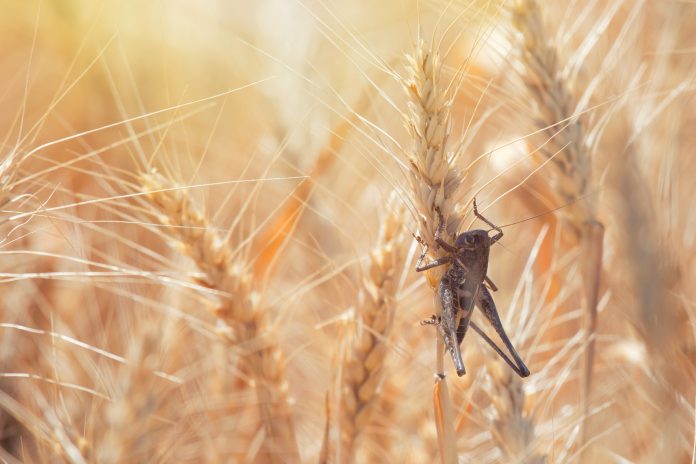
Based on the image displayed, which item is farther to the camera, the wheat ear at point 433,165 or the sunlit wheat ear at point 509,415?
the sunlit wheat ear at point 509,415

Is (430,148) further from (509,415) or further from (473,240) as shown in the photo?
(509,415)

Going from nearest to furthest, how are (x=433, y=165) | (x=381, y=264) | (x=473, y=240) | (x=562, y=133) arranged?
(x=433, y=165) < (x=473, y=240) < (x=381, y=264) < (x=562, y=133)

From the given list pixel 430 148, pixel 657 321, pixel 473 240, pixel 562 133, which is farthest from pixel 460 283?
pixel 562 133

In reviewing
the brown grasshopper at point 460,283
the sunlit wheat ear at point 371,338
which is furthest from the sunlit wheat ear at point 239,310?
the brown grasshopper at point 460,283

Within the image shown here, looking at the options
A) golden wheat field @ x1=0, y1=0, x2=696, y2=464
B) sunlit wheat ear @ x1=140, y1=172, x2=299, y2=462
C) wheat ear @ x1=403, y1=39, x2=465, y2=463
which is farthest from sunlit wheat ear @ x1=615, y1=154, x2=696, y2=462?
sunlit wheat ear @ x1=140, y1=172, x2=299, y2=462

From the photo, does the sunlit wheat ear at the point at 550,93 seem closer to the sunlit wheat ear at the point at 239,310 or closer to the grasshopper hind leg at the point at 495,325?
the grasshopper hind leg at the point at 495,325
